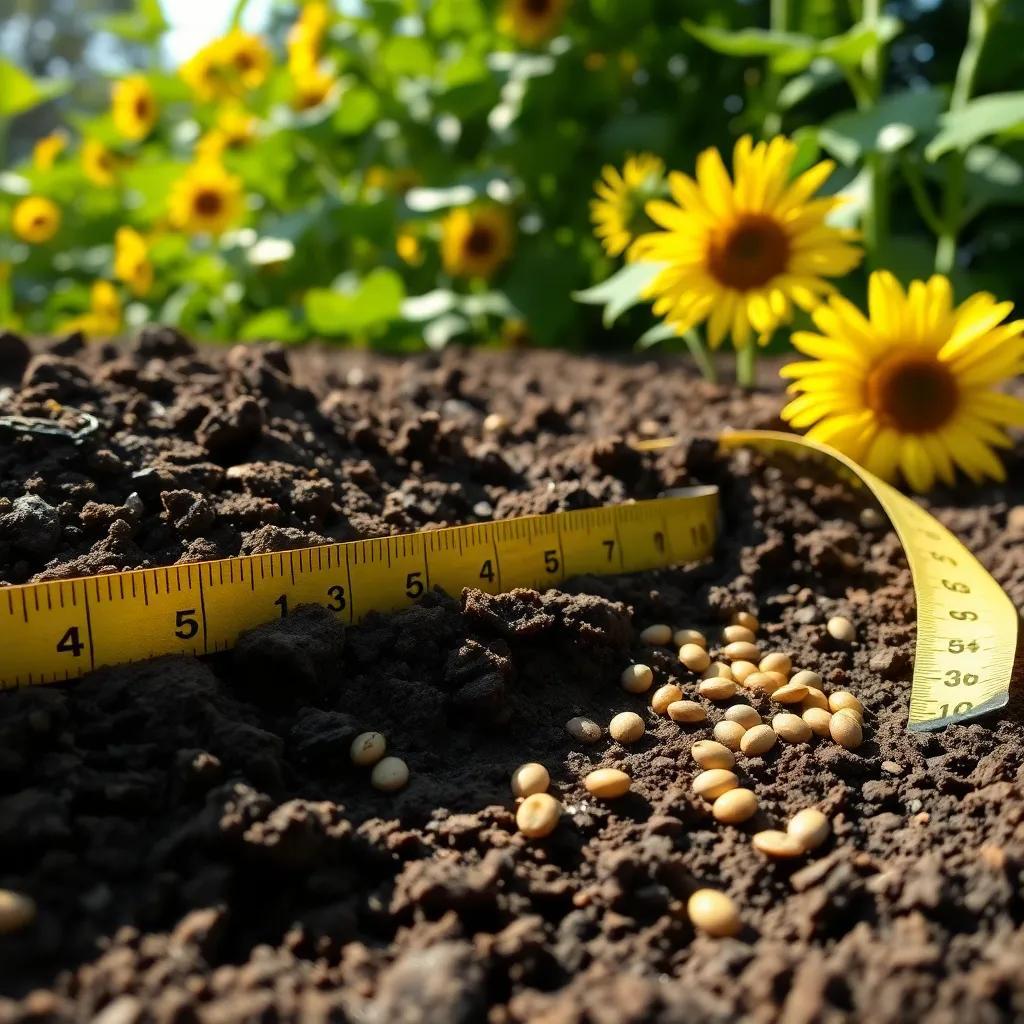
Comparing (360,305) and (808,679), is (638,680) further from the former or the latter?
(360,305)

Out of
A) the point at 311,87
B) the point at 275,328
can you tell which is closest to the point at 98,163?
the point at 311,87

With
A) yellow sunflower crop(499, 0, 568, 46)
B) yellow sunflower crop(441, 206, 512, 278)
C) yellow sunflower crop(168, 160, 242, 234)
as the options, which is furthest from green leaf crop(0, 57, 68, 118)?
yellow sunflower crop(499, 0, 568, 46)

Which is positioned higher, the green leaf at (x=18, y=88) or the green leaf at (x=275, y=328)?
the green leaf at (x=18, y=88)

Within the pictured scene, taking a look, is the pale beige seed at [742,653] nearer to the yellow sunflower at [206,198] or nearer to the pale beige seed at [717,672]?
the pale beige seed at [717,672]

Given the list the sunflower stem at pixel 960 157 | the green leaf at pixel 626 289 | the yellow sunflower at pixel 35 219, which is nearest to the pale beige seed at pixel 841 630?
the green leaf at pixel 626 289

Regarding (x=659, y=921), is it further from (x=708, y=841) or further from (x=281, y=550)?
(x=281, y=550)
